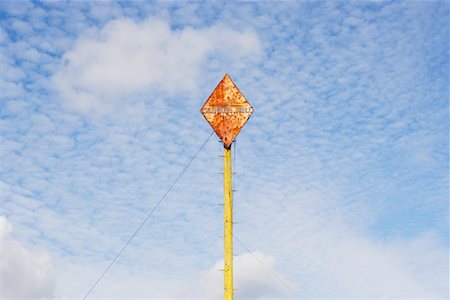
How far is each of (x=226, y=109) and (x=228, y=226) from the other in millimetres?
4287

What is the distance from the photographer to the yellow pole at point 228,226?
60.4 ft

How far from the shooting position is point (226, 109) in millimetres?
20328

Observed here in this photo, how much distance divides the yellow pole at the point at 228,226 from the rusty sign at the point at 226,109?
34.7 inches

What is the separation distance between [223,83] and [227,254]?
20.2 feet

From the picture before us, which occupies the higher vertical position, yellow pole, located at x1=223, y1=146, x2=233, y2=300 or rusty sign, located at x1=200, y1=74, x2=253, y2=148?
rusty sign, located at x1=200, y1=74, x2=253, y2=148

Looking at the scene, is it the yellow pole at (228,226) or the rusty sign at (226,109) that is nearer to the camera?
the yellow pole at (228,226)

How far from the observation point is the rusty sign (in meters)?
20.1

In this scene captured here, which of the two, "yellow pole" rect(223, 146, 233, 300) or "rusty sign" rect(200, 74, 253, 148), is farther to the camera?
"rusty sign" rect(200, 74, 253, 148)

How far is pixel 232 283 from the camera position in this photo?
727 inches

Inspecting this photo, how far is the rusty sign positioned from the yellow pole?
2.89 ft

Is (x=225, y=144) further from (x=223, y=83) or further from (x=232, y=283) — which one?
(x=232, y=283)

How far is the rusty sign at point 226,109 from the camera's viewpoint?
2009 centimetres

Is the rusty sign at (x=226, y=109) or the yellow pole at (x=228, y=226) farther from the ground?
the rusty sign at (x=226, y=109)

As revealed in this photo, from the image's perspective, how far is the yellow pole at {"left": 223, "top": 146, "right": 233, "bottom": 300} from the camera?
18422mm
